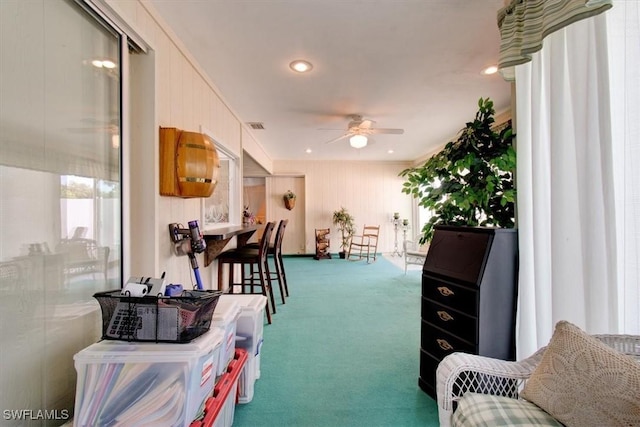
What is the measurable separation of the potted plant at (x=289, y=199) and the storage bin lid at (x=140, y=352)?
5781 mm

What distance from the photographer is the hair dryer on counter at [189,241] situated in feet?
5.70

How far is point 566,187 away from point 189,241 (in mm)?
2237

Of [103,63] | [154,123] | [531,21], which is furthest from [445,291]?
[103,63]

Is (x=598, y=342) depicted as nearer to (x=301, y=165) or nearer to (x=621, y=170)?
(x=621, y=170)

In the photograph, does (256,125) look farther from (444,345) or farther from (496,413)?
(496,413)

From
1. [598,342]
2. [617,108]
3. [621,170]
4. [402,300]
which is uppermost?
[617,108]

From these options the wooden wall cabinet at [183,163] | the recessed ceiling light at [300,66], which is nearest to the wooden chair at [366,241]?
the recessed ceiling light at [300,66]

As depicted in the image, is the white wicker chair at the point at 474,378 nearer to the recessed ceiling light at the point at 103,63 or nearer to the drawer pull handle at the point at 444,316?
the drawer pull handle at the point at 444,316

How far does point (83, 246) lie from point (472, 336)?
78.2 inches

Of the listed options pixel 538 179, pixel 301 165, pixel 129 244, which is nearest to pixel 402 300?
pixel 538 179

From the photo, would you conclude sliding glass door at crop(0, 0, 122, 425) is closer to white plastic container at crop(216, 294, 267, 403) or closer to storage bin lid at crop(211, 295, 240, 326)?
storage bin lid at crop(211, 295, 240, 326)

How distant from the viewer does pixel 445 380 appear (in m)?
1.05

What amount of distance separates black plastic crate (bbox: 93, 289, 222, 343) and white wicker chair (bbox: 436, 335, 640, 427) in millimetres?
1019

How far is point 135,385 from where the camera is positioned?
0.90 metres
